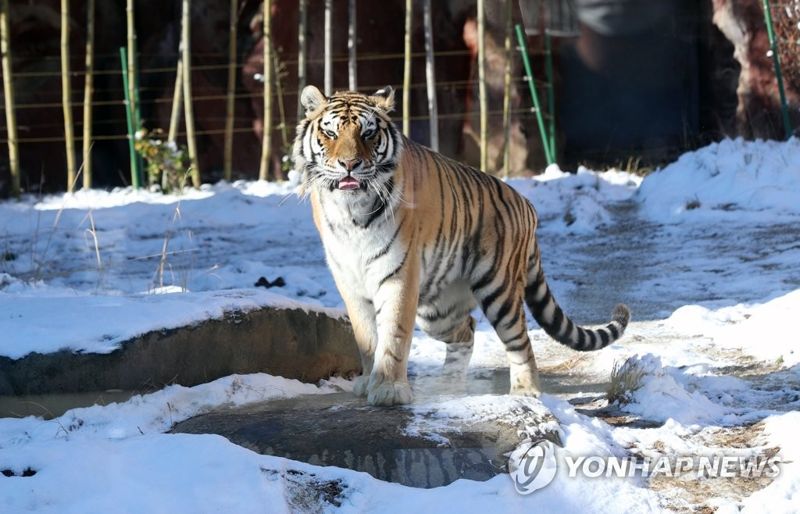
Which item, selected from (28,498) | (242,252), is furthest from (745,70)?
(28,498)

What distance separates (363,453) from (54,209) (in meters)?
8.28

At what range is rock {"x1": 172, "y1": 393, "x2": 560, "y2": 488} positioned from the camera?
3361mm

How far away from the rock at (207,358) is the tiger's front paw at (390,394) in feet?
2.39

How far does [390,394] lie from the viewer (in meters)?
3.99

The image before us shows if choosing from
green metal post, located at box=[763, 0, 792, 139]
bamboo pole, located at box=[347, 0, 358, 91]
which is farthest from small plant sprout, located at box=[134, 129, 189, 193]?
green metal post, located at box=[763, 0, 792, 139]

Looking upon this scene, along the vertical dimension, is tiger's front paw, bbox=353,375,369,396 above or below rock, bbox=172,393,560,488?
below

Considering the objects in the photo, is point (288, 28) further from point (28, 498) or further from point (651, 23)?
point (28, 498)

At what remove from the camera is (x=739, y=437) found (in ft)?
12.4

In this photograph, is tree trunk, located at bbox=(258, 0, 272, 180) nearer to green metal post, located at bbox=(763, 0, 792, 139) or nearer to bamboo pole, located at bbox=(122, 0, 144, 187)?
bamboo pole, located at bbox=(122, 0, 144, 187)

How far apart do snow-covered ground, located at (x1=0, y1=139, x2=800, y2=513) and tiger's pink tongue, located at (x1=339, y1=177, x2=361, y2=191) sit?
0.79m

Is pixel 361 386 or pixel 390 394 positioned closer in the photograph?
pixel 390 394

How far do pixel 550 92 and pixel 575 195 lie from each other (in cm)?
317

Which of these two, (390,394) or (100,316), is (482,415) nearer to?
(390,394)

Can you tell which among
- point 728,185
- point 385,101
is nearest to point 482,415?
point 385,101
